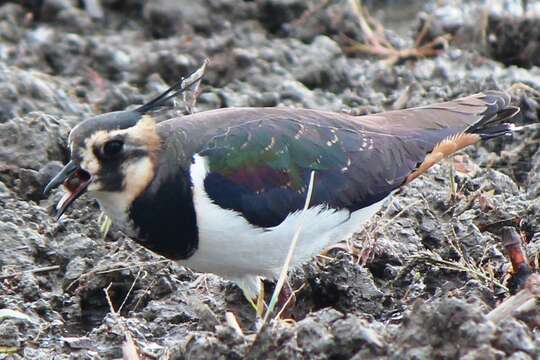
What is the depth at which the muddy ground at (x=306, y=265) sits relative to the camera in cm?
493

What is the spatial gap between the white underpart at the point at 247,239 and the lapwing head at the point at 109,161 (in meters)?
0.24

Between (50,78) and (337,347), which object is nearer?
(337,347)

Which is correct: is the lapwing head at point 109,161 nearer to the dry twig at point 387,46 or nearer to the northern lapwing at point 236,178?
the northern lapwing at point 236,178

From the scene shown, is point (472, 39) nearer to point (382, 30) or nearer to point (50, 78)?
point (382, 30)

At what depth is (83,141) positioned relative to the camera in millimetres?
5699

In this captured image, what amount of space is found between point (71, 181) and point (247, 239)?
32.5 inches

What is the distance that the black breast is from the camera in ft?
18.7

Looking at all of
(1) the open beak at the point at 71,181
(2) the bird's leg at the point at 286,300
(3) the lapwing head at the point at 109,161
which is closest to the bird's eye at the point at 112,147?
(3) the lapwing head at the point at 109,161

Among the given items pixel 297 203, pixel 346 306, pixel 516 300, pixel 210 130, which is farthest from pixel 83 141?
pixel 516 300

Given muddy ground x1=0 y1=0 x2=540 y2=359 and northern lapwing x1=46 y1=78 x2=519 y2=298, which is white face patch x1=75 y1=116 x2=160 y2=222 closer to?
northern lapwing x1=46 y1=78 x2=519 y2=298

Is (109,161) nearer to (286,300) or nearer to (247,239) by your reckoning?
(247,239)

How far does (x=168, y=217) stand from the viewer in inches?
226

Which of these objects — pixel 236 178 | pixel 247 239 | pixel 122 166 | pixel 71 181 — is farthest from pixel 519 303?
pixel 71 181

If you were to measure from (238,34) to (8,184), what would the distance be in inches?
134
